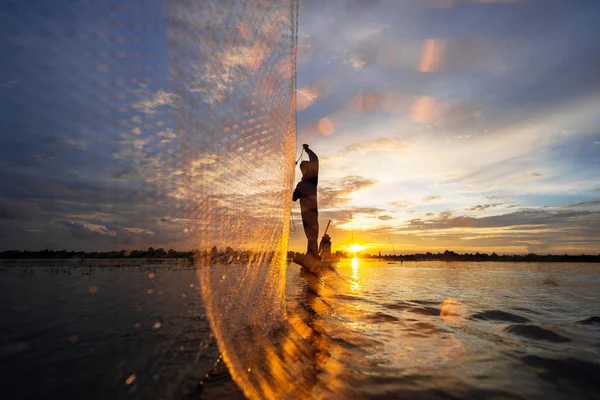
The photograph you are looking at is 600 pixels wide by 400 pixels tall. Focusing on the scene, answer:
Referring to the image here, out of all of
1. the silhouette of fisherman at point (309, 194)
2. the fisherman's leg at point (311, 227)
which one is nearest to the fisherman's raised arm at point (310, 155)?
the silhouette of fisherman at point (309, 194)

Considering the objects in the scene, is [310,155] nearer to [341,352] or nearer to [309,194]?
[309,194]

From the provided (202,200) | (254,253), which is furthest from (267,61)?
(254,253)

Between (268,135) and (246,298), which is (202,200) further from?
(246,298)

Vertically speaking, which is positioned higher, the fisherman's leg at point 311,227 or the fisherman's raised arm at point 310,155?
the fisherman's raised arm at point 310,155

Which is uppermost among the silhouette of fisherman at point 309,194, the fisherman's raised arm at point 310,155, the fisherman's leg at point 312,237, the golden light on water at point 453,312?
the fisherman's raised arm at point 310,155

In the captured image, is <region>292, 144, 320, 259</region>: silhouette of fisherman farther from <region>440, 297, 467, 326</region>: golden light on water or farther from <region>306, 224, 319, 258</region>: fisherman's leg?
<region>440, 297, 467, 326</region>: golden light on water

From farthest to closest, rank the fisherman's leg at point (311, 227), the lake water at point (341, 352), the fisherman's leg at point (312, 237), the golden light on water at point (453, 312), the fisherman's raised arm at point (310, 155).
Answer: the fisherman's leg at point (312, 237)
the fisherman's leg at point (311, 227)
the fisherman's raised arm at point (310, 155)
the golden light on water at point (453, 312)
the lake water at point (341, 352)

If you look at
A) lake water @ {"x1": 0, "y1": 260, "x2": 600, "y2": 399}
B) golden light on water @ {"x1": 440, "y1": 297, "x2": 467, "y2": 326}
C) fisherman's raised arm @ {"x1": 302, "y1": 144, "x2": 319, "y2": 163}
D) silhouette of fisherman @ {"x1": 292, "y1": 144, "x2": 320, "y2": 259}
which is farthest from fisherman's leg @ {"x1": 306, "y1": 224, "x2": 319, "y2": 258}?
lake water @ {"x1": 0, "y1": 260, "x2": 600, "y2": 399}

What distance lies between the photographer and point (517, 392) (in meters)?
2.52

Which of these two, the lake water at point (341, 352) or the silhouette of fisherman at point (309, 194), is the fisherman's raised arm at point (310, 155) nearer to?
the silhouette of fisherman at point (309, 194)

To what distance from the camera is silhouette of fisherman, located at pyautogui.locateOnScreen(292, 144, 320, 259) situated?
13.8 m

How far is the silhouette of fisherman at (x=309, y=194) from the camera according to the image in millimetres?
13797

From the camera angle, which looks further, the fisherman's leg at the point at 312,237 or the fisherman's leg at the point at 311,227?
the fisherman's leg at the point at 312,237

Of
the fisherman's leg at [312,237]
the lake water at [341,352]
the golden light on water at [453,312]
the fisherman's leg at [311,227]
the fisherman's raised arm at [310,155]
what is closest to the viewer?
the lake water at [341,352]
